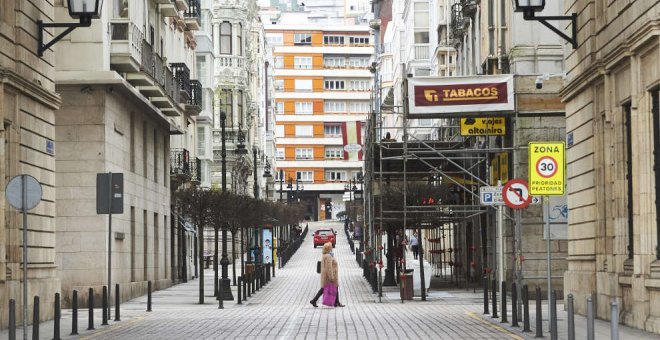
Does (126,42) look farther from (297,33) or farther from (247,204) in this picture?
(297,33)

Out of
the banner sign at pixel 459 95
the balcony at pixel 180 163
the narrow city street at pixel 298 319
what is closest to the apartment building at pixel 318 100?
the balcony at pixel 180 163

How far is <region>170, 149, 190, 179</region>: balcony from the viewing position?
54.6 m

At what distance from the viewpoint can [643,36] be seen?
67.6ft

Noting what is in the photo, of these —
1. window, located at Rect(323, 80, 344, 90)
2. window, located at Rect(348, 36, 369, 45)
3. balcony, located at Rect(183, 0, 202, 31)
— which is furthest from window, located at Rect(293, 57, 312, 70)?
balcony, located at Rect(183, 0, 202, 31)

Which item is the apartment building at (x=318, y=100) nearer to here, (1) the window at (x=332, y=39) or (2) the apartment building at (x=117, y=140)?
(1) the window at (x=332, y=39)

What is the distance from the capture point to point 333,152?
535 ft

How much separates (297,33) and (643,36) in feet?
493

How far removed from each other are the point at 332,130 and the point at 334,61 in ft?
35.2

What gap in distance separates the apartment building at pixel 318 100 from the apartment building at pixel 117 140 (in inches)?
4333

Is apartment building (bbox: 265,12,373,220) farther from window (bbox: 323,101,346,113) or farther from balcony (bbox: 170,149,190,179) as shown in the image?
balcony (bbox: 170,149,190,179)

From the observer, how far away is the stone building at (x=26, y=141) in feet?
77.7

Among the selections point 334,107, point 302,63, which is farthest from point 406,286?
point 302,63

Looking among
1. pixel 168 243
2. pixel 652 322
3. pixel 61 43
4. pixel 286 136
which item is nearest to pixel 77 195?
pixel 61 43

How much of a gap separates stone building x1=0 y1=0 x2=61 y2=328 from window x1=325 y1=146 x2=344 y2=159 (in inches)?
5294
